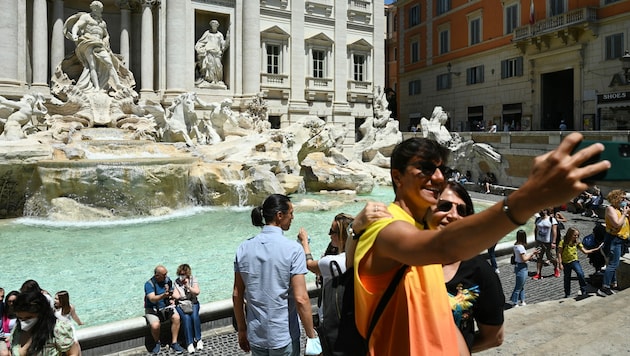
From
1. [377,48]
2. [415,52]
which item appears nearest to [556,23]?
[377,48]

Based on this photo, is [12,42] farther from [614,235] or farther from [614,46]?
[614,46]

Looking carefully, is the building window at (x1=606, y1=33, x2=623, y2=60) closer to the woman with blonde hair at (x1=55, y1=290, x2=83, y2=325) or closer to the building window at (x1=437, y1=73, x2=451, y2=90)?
the building window at (x1=437, y1=73, x2=451, y2=90)

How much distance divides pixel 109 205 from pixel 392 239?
10.9 metres

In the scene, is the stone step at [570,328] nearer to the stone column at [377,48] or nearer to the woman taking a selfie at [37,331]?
the woman taking a selfie at [37,331]

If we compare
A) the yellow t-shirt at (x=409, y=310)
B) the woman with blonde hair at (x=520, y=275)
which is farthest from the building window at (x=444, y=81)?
the yellow t-shirt at (x=409, y=310)

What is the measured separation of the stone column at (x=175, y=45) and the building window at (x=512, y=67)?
14911mm

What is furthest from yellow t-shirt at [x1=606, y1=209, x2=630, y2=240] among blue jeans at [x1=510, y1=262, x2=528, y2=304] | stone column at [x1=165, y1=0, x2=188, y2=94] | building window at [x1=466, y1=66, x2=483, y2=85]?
building window at [x1=466, y1=66, x2=483, y2=85]

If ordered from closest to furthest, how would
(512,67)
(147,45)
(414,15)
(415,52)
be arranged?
1. (147,45)
2. (512,67)
3. (415,52)
4. (414,15)

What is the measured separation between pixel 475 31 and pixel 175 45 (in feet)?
50.2

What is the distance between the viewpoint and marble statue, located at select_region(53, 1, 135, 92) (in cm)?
1742

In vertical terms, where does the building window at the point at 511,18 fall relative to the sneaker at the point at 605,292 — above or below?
above

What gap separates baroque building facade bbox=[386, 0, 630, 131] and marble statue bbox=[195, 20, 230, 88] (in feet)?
41.0

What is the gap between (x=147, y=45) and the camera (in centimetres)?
1931

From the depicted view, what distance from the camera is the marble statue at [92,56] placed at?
57.2ft
